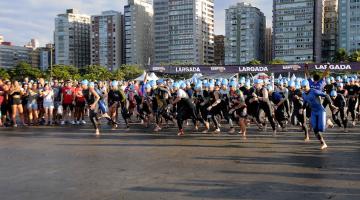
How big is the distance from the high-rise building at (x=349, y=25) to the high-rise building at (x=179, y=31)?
49.8 meters

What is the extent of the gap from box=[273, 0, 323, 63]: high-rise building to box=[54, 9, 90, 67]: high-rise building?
256ft

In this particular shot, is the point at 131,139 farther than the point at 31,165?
Yes

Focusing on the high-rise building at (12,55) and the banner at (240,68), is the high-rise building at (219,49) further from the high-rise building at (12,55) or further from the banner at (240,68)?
the banner at (240,68)

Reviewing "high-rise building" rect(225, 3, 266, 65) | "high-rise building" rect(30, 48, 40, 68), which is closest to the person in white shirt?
"high-rise building" rect(225, 3, 266, 65)

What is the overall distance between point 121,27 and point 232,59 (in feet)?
147

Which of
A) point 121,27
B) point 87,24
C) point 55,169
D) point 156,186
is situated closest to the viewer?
point 156,186

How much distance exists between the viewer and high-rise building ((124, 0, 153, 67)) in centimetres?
15888

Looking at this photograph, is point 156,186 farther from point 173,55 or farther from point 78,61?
point 78,61

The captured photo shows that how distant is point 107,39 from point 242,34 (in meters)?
50.5

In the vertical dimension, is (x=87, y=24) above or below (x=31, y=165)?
above

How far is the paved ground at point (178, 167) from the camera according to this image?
651 centimetres

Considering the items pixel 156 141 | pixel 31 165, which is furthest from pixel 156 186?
pixel 156 141

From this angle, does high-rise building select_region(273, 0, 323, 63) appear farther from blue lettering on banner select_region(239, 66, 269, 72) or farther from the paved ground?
the paved ground

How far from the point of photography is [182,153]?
1017cm
